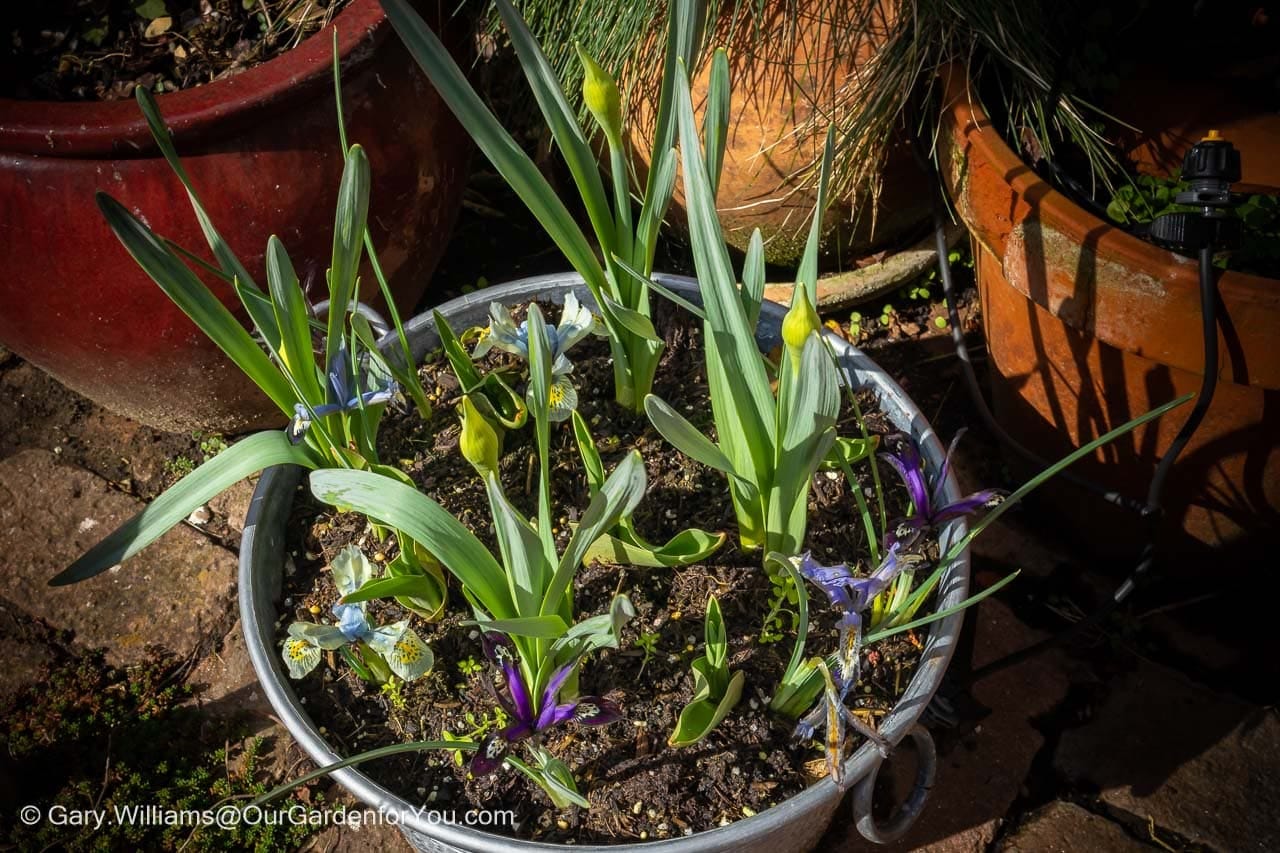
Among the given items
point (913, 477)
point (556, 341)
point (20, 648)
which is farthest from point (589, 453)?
point (20, 648)

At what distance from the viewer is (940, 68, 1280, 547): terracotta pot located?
4.08 ft

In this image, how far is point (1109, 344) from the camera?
4.43 feet

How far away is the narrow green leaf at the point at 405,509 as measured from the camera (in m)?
0.88

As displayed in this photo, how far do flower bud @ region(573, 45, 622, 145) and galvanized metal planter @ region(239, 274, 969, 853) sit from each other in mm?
266

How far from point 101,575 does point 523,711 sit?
1052mm

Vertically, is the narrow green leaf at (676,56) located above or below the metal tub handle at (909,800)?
above

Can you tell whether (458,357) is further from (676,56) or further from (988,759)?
(988,759)

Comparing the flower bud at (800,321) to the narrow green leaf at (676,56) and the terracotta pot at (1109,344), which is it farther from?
the terracotta pot at (1109,344)

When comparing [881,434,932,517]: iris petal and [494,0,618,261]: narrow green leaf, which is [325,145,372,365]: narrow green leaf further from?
[881,434,932,517]: iris petal

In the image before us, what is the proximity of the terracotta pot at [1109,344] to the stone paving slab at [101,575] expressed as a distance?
4.14 ft

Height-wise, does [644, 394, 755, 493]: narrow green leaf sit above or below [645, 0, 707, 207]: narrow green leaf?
below

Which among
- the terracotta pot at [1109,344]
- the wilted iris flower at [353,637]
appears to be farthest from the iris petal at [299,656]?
the terracotta pot at [1109,344]

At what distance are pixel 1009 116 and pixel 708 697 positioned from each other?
963 millimetres

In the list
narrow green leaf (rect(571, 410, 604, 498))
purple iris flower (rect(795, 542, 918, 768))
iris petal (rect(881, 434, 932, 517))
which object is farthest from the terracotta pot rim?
narrow green leaf (rect(571, 410, 604, 498))
